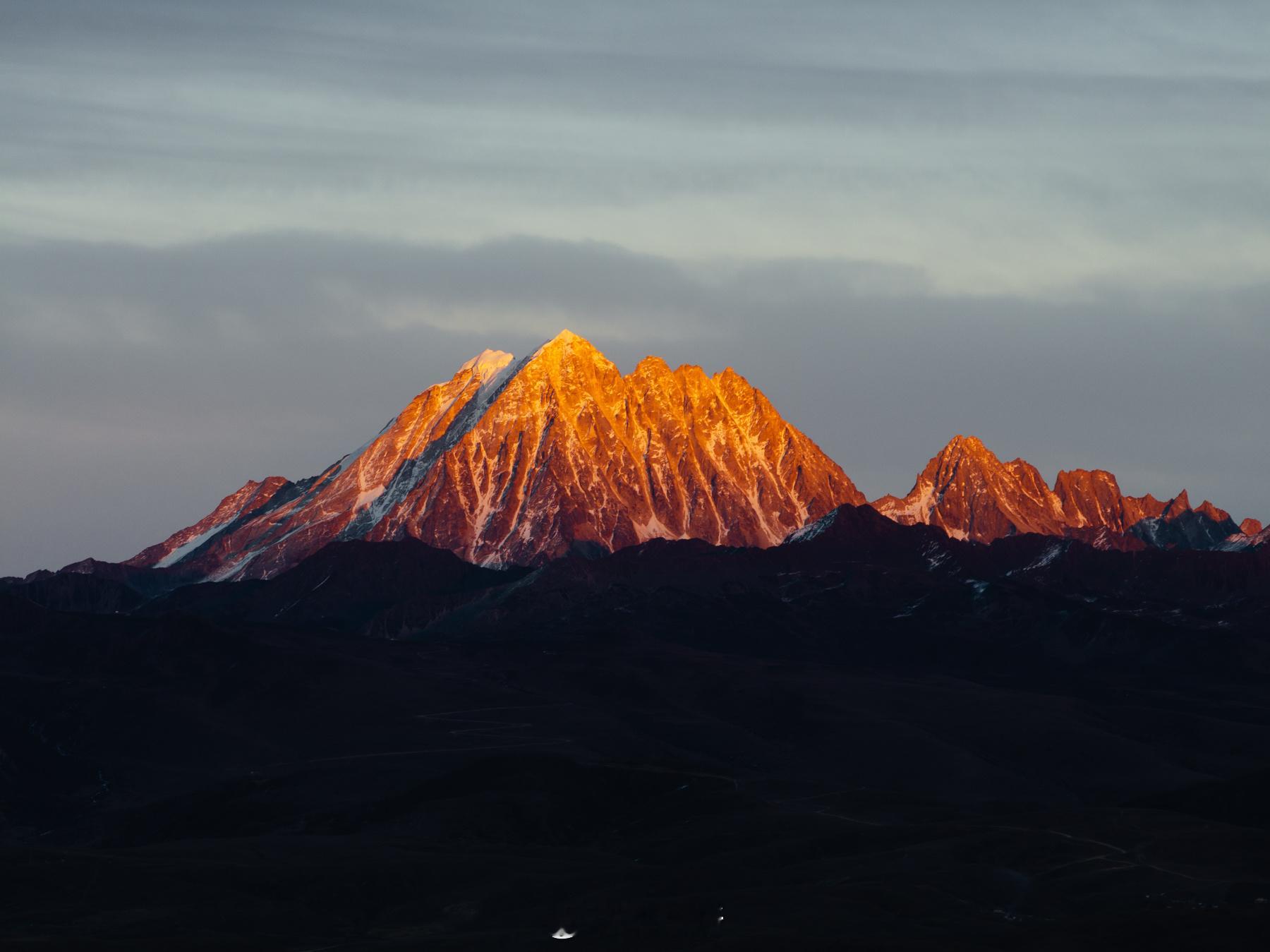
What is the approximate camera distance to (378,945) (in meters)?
196

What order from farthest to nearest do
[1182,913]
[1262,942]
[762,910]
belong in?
[762,910] → [1182,913] → [1262,942]

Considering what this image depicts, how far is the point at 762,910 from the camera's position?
19812 cm

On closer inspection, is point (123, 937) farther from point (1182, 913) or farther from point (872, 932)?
point (1182, 913)

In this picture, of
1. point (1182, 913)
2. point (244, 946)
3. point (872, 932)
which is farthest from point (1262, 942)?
point (244, 946)

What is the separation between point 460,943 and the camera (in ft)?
629

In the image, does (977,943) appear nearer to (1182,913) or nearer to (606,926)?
(1182,913)

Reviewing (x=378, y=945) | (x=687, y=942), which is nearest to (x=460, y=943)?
(x=378, y=945)

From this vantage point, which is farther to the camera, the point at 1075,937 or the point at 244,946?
the point at 244,946

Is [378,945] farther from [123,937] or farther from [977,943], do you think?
[977,943]

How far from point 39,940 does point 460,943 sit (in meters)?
35.5

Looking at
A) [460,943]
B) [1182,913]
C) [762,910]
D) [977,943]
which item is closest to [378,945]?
[460,943]

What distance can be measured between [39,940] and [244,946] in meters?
17.1

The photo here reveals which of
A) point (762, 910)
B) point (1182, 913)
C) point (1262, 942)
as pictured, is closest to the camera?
point (1262, 942)

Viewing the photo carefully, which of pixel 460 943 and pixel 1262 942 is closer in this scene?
pixel 1262 942
